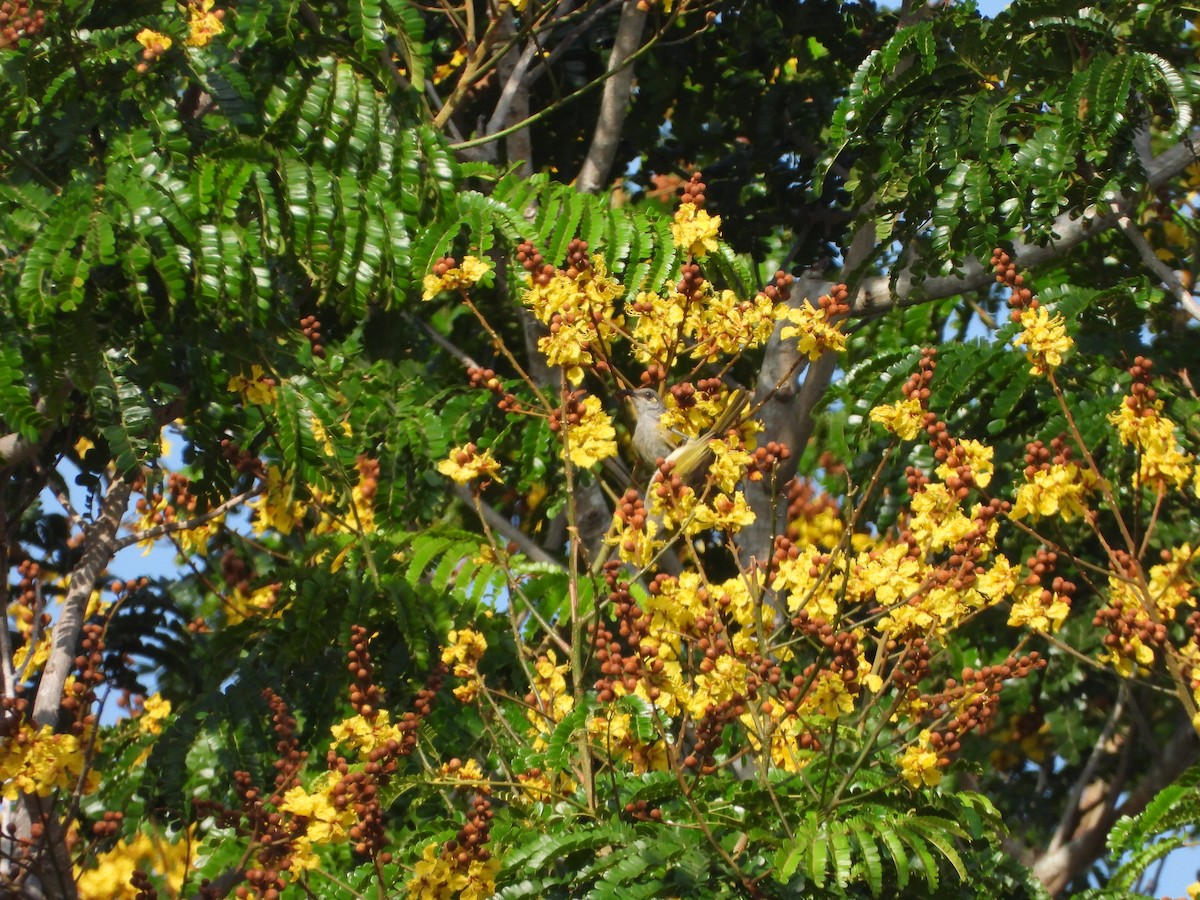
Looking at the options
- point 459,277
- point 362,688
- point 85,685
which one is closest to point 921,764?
point 362,688

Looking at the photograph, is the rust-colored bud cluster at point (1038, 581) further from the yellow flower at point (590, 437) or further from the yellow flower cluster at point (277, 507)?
the yellow flower cluster at point (277, 507)

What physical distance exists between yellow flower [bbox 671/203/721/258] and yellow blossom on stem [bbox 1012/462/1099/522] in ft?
2.45

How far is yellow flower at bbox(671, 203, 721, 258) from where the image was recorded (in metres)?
2.81

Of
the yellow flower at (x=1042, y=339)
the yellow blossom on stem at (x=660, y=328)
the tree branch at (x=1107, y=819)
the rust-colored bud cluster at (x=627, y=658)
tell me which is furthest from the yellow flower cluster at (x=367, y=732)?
the tree branch at (x=1107, y=819)

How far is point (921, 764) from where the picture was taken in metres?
2.53

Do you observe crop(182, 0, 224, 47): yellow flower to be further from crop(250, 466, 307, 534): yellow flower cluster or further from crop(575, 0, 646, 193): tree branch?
crop(575, 0, 646, 193): tree branch

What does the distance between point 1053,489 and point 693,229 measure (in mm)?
832

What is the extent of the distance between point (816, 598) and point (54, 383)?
1.58m

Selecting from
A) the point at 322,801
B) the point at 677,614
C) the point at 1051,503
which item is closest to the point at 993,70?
the point at 1051,503

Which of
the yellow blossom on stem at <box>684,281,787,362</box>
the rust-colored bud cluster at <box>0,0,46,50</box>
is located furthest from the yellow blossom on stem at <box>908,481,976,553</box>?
the rust-colored bud cluster at <box>0,0,46,50</box>

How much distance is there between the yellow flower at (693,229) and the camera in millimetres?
2814

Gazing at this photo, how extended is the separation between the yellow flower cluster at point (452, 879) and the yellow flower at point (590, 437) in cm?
69

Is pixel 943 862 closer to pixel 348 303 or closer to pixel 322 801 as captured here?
pixel 322 801

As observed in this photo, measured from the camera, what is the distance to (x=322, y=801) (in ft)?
8.76
